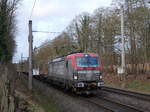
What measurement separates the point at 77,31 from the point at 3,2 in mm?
20960

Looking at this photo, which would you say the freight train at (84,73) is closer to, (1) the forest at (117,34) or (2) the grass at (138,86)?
(2) the grass at (138,86)

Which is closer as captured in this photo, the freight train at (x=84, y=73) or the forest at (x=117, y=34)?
the freight train at (x=84, y=73)

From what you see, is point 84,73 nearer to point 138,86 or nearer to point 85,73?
point 85,73

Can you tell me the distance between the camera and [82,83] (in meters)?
17.0

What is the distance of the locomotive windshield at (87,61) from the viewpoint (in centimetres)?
1780

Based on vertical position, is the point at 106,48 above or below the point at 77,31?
below

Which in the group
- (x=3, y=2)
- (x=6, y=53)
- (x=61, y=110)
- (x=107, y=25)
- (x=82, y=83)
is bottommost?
(x=61, y=110)

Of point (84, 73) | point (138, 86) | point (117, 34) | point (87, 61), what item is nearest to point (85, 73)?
point (84, 73)

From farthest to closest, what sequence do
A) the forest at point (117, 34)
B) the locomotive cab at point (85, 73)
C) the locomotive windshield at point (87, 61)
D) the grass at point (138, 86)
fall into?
1. the forest at point (117, 34)
2. the grass at point (138, 86)
3. the locomotive windshield at point (87, 61)
4. the locomotive cab at point (85, 73)

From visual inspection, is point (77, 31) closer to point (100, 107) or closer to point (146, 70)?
point (146, 70)

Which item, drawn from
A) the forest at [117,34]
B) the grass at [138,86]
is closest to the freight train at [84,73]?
the grass at [138,86]

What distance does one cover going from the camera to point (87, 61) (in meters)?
18.0

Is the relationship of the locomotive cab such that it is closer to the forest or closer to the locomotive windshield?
the locomotive windshield

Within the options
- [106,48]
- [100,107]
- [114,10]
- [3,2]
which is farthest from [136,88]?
[3,2]
